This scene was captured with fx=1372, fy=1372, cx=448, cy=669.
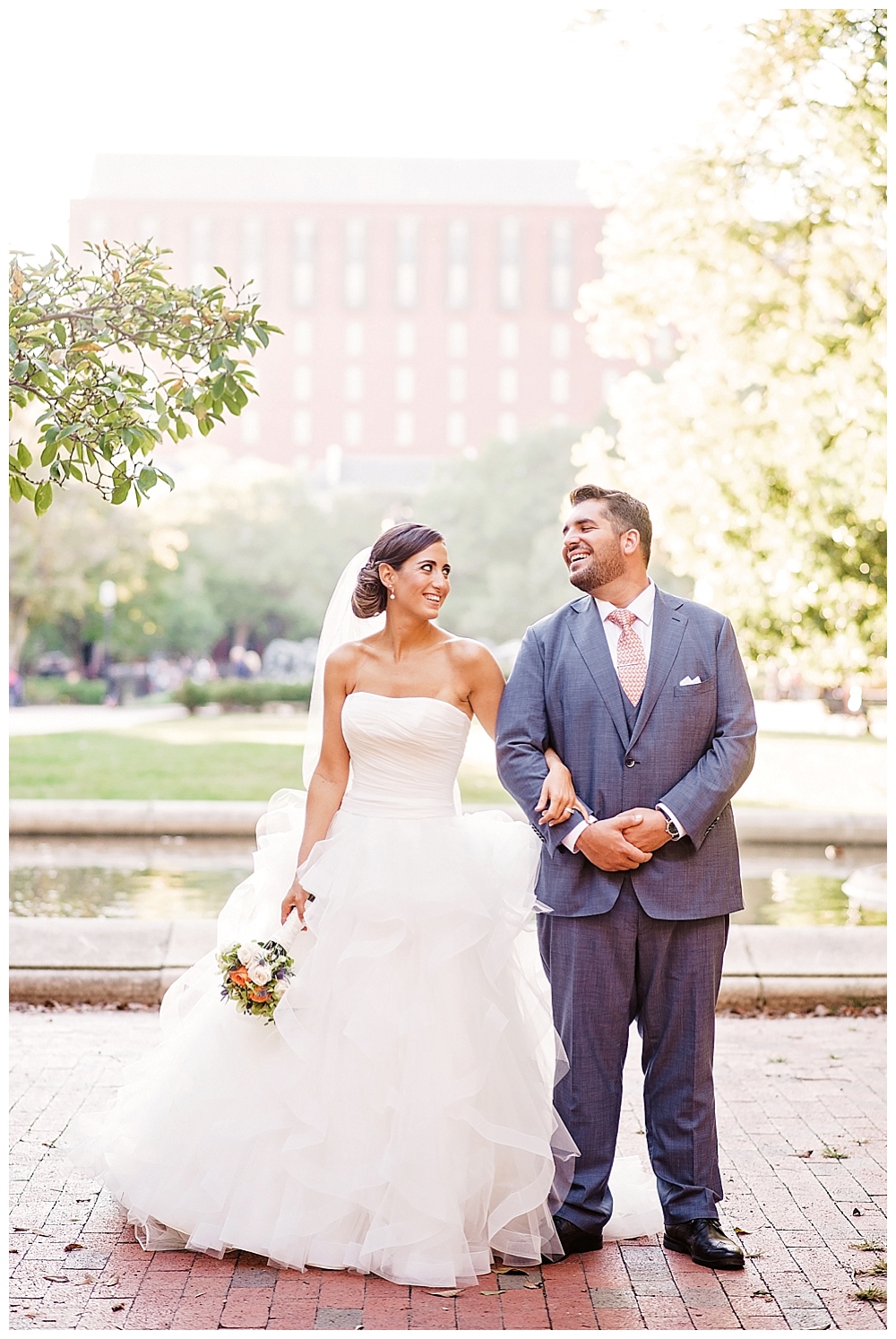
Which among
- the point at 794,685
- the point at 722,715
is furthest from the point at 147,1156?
the point at 794,685

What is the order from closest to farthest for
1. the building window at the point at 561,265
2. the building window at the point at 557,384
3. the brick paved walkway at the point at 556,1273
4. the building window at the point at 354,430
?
1. the brick paved walkway at the point at 556,1273
2. the building window at the point at 561,265
3. the building window at the point at 557,384
4. the building window at the point at 354,430

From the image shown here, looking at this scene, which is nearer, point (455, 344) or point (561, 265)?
point (561, 265)

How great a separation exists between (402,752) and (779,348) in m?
7.42

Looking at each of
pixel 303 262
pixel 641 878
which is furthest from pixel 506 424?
pixel 641 878

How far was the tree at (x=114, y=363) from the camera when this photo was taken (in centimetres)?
413

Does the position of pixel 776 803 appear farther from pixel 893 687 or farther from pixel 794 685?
pixel 794 685

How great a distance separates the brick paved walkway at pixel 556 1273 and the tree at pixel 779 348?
5.55 m

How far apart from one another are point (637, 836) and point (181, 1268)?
181cm

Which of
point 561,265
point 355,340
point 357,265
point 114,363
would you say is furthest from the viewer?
point 355,340

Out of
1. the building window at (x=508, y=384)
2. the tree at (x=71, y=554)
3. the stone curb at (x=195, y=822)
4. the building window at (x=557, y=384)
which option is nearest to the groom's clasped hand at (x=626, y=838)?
the stone curb at (x=195, y=822)

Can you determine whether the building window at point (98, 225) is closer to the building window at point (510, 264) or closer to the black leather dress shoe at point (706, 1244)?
the building window at point (510, 264)

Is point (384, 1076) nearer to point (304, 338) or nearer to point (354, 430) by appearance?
point (354, 430)

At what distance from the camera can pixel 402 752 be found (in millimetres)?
4281

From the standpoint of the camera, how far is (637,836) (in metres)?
4.01
